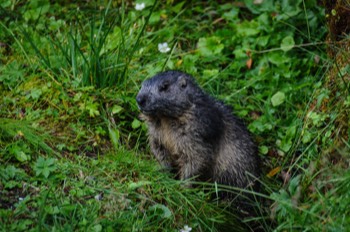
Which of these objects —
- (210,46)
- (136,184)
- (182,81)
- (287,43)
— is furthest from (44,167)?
(287,43)

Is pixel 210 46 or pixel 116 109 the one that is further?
pixel 210 46

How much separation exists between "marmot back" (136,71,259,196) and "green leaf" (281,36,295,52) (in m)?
1.44

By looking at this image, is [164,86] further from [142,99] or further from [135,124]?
[135,124]

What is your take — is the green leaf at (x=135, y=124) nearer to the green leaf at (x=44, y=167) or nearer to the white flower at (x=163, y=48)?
the white flower at (x=163, y=48)

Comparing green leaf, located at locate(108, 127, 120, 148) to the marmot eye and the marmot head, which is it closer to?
the marmot head

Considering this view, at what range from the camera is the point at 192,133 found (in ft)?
20.4

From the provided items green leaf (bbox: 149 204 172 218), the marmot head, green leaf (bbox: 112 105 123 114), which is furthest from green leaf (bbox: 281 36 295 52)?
green leaf (bbox: 149 204 172 218)

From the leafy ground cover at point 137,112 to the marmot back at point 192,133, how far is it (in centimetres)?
18

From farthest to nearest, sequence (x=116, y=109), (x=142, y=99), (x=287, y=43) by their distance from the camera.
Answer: (x=287, y=43), (x=116, y=109), (x=142, y=99)

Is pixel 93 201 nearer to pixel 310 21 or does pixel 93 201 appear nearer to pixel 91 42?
pixel 91 42

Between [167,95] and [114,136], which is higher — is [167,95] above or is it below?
above

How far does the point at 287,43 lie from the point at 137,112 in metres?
1.84

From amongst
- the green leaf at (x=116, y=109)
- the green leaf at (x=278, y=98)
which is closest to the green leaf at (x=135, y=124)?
the green leaf at (x=116, y=109)

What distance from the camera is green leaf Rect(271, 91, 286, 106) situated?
7.38m
